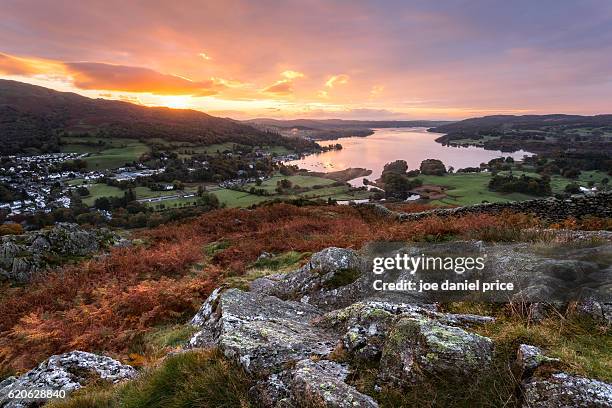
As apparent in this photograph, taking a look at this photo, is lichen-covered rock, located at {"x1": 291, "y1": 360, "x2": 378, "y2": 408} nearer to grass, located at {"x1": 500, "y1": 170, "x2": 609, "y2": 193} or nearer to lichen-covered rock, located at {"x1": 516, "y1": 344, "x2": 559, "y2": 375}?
lichen-covered rock, located at {"x1": 516, "y1": 344, "x2": 559, "y2": 375}

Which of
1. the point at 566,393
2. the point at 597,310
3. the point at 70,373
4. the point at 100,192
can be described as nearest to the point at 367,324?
the point at 566,393

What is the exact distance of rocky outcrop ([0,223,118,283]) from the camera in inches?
568

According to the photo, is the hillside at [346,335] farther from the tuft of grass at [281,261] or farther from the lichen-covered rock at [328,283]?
the tuft of grass at [281,261]

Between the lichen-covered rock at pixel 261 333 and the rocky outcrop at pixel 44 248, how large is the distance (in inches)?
479

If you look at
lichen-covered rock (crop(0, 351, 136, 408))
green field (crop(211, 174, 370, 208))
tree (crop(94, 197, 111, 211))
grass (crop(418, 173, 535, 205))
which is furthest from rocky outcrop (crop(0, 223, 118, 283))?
tree (crop(94, 197, 111, 211))

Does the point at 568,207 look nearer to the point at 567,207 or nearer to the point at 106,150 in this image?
the point at 567,207

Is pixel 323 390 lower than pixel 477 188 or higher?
higher

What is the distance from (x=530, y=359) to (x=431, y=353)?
91cm

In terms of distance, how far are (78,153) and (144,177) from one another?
58.5m

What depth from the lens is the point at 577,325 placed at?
445cm

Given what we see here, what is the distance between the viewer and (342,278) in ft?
26.3

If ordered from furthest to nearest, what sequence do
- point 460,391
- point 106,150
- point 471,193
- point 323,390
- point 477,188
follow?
point 106,150
point 477,188
point 471,193
point 323,390
point 460,391

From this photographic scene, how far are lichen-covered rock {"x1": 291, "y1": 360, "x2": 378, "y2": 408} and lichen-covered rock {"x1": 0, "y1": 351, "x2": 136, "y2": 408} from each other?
349cm

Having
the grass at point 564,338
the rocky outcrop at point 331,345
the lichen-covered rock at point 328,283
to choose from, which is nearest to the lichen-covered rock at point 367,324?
the rocky outcrop at point 331,345
